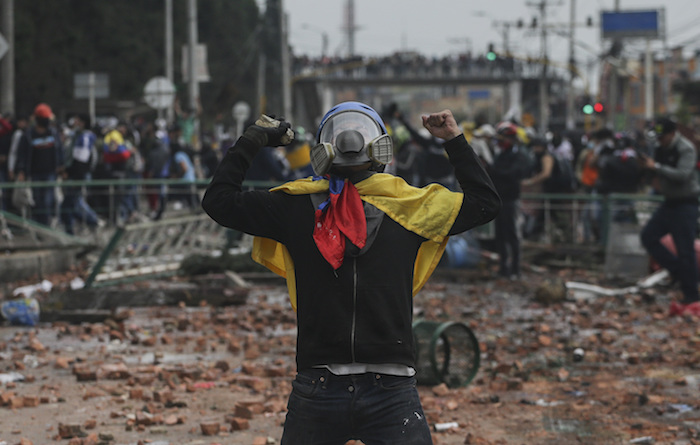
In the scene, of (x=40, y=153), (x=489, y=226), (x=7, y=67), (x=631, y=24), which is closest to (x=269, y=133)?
(x=489, y=226)

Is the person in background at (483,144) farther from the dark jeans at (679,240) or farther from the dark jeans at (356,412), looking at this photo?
the dark jeans at (356,412)

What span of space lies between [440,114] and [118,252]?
8.43 meters

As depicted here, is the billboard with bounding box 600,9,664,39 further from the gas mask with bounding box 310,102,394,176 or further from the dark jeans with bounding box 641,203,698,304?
the gas mask with bounding box 310,102,394,176

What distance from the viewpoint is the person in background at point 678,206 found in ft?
33.5

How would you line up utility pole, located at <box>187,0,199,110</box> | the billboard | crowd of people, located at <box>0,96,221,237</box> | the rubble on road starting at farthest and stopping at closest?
the billboard, utility pole, located at <box>187,0,199,110</box>, crowd of people, located at <box>0,96,221,237</box>, the rubble on road

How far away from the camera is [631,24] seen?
4597cm

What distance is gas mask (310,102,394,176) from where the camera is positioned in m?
3.55

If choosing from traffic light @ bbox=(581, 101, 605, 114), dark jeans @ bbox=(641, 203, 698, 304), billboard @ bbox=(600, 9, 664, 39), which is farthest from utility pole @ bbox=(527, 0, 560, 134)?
dark jeans @ bbox=(641, 203, 698, 304)

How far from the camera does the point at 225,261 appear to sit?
1295cm

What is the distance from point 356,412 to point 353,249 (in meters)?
0.54

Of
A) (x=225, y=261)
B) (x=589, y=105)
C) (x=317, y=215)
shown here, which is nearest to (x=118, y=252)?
(x=225, y=261)

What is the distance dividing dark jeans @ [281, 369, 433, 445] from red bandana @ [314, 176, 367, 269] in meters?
0.40

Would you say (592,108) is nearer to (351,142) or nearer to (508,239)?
(508,239)

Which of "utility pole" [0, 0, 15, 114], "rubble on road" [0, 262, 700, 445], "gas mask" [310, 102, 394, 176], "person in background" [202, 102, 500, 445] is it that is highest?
"utility pole" [0, 0, 15, 114]
